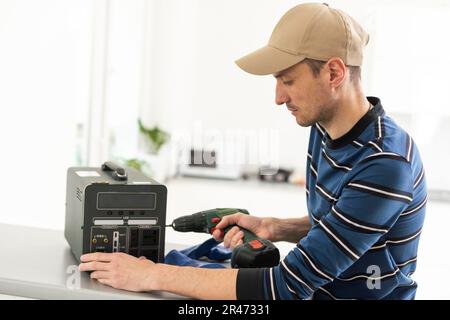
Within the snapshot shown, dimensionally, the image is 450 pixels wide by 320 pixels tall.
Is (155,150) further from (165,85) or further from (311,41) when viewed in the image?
(311,41)

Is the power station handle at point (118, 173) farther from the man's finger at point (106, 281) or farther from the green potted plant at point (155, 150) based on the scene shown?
the green potted plant at point (155, 150)

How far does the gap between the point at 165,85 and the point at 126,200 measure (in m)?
3.18

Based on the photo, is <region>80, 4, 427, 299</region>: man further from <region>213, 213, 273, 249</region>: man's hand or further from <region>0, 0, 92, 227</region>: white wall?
<region>0, 0, 92, 227</region>: white wall

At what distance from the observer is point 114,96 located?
397 cm

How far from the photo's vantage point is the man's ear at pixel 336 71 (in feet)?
4.59

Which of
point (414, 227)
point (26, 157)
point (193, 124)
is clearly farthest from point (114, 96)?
point (414, 227)

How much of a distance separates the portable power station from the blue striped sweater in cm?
27

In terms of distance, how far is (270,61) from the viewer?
55.8 inches

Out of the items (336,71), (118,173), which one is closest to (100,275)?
(118,173)

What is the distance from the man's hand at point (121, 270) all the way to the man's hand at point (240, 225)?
25 cm

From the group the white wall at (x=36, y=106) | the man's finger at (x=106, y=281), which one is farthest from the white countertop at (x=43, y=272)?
the white wall at (x=36, y=106)

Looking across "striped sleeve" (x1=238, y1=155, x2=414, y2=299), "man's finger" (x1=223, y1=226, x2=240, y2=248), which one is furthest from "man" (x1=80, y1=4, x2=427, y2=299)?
"man's finger" (x1=223, y1=226, x2=240, y2=248)

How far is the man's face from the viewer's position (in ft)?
4.66

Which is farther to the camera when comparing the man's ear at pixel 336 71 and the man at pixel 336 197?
the man's ear at pixel 336 71
